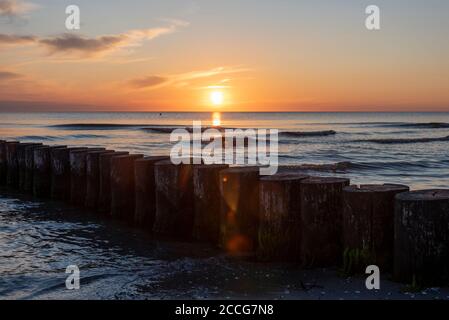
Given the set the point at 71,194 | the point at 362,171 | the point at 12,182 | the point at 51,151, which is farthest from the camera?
the point at 362,171

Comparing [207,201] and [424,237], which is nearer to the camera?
[424,237]

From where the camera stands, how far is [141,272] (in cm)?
614

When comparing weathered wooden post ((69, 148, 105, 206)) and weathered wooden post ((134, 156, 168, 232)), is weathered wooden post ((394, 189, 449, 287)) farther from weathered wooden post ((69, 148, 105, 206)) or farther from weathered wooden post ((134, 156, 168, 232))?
weathered wooden post ((69, 148, 105, 206))

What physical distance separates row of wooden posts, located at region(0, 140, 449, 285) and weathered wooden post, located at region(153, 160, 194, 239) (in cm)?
1

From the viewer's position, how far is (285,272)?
5973 millimetres

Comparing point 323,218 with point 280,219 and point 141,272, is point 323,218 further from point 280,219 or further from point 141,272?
point 141,272

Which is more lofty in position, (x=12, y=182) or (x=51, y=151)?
(x=51, y=151)

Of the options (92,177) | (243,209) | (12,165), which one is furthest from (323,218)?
(12,165)

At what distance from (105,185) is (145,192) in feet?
4.68

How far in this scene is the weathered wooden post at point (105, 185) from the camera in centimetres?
941

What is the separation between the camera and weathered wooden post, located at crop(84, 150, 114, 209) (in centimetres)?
977
